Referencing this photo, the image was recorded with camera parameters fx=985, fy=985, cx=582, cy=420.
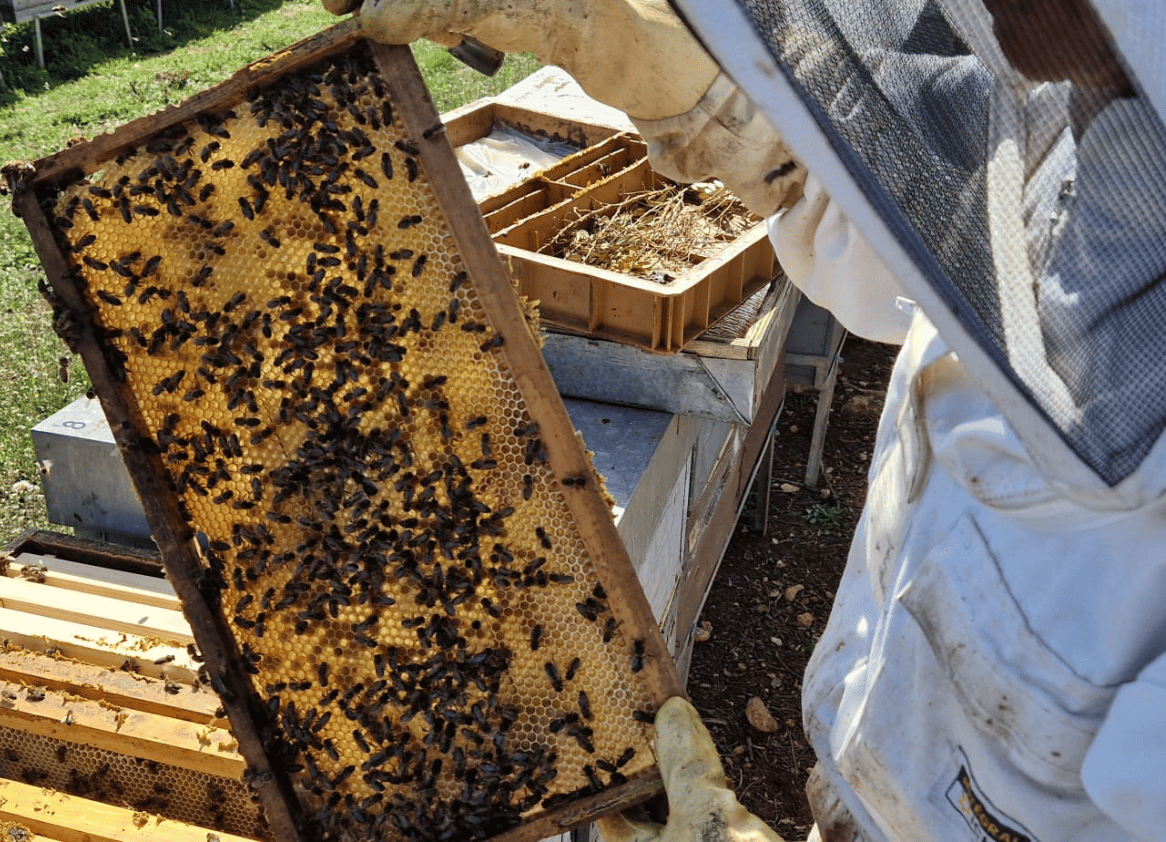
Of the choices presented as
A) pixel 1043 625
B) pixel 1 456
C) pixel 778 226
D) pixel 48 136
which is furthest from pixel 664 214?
pixel 48 136

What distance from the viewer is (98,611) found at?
3.70 m

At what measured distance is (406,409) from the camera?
2441 millimetres

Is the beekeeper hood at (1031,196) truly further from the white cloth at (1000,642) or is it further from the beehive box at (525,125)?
the beehive box at (525,125)

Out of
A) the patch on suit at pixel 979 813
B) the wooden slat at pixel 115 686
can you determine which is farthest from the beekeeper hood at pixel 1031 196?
the wooden slat at pixel 115 686

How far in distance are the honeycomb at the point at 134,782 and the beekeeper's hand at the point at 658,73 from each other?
8.14 feet

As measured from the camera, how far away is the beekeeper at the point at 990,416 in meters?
1.25

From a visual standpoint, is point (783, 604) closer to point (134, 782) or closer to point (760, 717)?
point (760, 717)

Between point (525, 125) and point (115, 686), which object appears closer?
point (115, 686)

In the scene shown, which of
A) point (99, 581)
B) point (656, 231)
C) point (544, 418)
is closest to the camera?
point (544, 418)

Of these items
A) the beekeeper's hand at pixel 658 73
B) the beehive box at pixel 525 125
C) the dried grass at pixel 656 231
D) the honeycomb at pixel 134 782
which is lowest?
the honeycomb at pixel 134 782

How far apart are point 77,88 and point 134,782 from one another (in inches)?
478

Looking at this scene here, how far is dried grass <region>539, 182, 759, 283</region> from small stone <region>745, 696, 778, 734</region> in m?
2.84

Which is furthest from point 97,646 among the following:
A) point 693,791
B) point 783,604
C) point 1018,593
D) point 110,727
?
point 783,604

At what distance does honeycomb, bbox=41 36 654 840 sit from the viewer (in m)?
2.35
